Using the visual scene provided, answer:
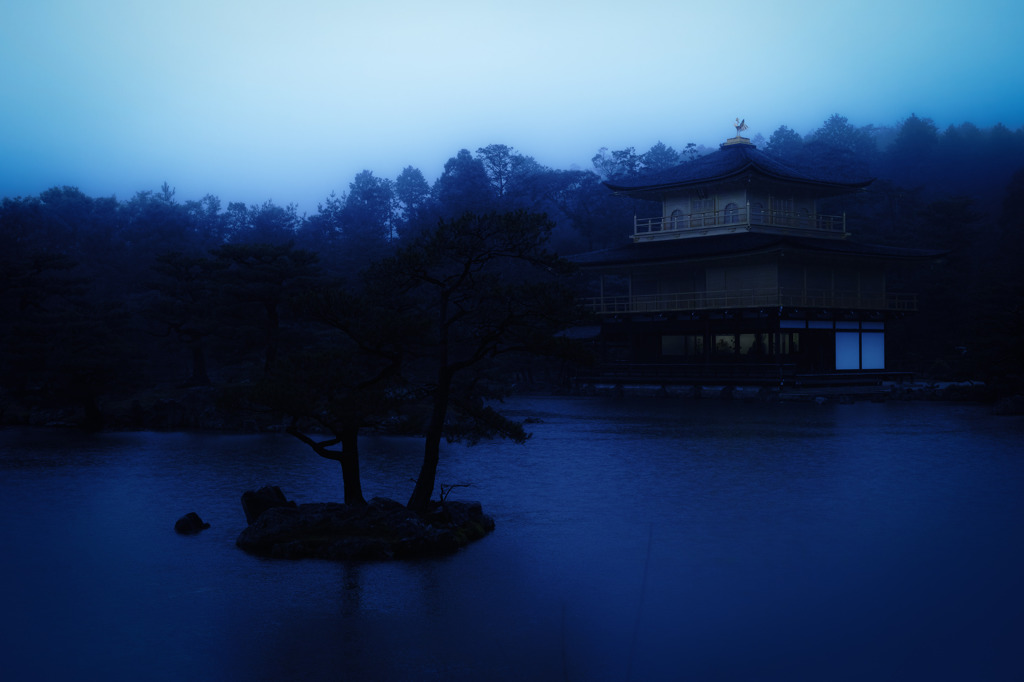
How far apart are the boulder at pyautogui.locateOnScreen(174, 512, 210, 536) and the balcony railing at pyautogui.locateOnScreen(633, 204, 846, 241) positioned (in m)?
32.5

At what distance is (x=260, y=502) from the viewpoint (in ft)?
42.2

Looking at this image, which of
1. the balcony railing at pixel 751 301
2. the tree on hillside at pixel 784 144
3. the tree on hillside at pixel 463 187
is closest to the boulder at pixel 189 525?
the balcony railing at pixel 751 301

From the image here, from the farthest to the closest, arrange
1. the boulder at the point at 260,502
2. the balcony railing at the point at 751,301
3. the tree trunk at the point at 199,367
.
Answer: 1. the balcony railing at the point at 751,301
2. the tree trunk at the point at 199,367
3. the boulder at the point at 260,502

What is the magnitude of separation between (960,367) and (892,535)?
24456 mm

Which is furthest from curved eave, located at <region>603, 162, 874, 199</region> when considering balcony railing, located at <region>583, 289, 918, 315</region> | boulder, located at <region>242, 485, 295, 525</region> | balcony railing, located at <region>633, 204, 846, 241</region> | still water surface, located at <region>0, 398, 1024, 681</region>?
boulder, located at <region>242, 485, 295, 525</region>

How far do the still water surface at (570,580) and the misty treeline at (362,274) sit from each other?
2465 millimetres

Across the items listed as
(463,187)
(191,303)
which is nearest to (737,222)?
(191,303)

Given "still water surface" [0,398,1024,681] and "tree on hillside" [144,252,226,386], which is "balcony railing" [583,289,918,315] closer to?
"tree on hillside" [144,252,226,386]

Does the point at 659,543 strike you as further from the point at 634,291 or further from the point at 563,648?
the point at 634,291

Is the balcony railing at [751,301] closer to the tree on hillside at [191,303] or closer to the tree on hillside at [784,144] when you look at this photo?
the tree on hillside at [191,303]

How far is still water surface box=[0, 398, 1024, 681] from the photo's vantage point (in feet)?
24.5

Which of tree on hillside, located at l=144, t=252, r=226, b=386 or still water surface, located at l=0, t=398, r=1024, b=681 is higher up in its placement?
tree on hillside, located at l=144, t=252, r=226, b=386

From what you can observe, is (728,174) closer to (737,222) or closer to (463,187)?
(737,222)

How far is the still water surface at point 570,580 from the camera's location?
24.5 ft
